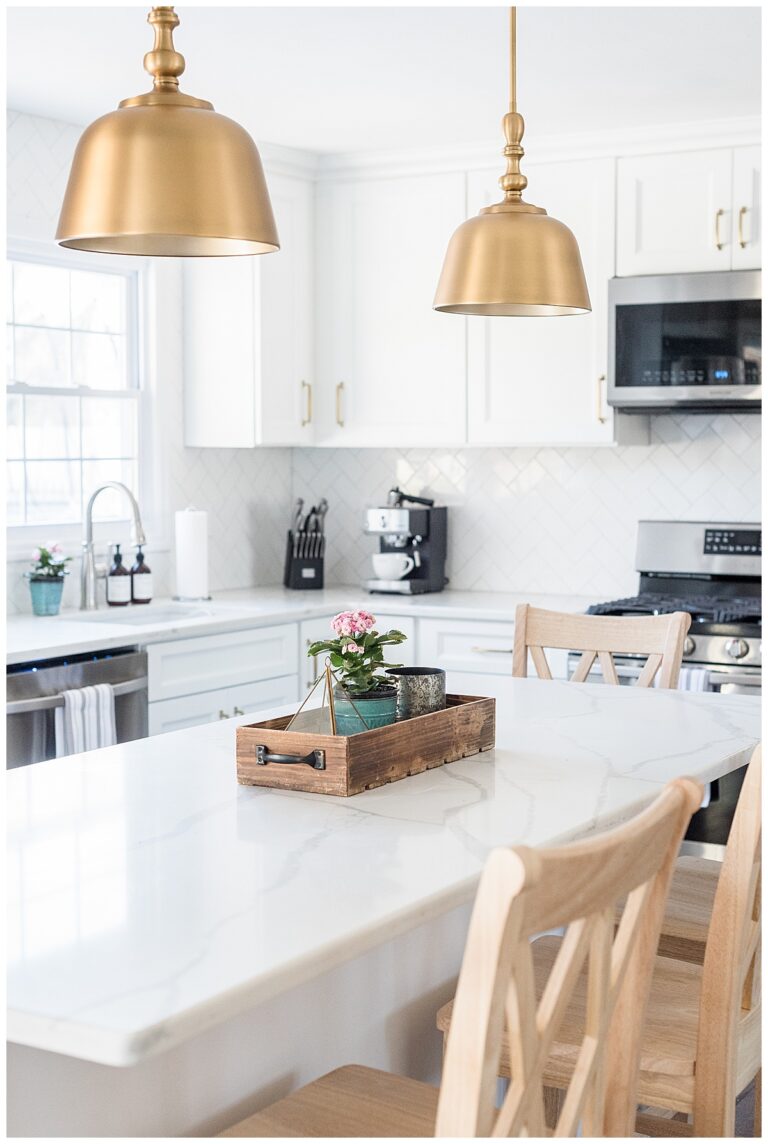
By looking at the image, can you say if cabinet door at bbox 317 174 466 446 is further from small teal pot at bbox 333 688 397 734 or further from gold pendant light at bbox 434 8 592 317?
small teal pot at bbox 333 688 397 734

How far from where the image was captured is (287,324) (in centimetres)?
476

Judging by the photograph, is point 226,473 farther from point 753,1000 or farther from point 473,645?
point 753,1000

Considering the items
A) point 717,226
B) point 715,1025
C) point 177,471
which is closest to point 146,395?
point 177,471

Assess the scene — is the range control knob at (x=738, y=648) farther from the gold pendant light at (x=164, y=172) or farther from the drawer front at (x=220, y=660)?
the gold pendant light at (x=164, y=172)

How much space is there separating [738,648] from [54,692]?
1870 millimetres

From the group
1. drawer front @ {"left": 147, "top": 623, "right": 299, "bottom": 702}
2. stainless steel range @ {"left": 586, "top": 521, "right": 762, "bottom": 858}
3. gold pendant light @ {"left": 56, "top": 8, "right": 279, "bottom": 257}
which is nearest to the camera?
gold pendant light @ {"left": 56, "top": 8, "right": 279, "bottom": 257}

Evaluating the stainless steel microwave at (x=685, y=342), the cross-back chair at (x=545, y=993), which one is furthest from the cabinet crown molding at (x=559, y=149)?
the cross-back chair at (x=545, y=993)

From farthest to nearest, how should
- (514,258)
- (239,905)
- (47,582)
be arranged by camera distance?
(47,582), (514,258), (239,905)

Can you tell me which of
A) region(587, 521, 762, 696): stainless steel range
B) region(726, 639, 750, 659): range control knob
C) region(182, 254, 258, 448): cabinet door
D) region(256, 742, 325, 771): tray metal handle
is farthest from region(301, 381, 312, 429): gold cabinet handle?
region(256, 742, 325, 771): tray metal handle

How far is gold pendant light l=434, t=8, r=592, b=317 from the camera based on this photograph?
2279mm

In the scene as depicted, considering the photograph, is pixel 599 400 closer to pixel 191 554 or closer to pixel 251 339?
pixel 251 339

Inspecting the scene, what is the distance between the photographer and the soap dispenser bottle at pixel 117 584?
170 inches

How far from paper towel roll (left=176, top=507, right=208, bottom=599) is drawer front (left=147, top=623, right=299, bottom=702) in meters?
0.40

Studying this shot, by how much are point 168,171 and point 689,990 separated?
1.31 m
